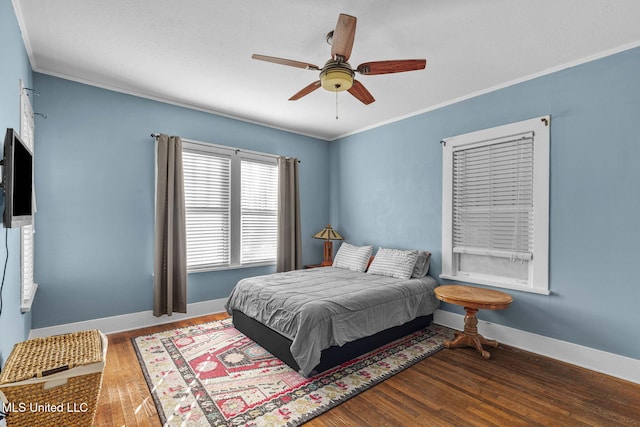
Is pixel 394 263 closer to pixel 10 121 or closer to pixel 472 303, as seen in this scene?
pixel 472 303

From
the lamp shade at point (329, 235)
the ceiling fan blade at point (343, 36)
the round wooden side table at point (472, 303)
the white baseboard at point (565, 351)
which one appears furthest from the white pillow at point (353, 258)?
the ceiling fan blade at point (343, 36)

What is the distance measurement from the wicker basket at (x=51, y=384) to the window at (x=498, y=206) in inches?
138

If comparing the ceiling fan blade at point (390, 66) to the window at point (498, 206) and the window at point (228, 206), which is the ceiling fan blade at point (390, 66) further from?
the window at point (228, 206)

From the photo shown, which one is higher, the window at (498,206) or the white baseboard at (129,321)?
the window at (498,206)

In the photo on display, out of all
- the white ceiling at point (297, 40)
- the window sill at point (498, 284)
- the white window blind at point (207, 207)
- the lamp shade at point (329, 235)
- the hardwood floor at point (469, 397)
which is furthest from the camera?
the lamp shade at point (329, 235)

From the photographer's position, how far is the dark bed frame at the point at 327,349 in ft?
8.68

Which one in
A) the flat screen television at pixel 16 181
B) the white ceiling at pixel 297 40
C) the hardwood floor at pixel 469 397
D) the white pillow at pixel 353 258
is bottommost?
the hardwood floor at pixel 469 397

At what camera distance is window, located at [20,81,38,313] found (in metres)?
2.36

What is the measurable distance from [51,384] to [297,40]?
270 cm

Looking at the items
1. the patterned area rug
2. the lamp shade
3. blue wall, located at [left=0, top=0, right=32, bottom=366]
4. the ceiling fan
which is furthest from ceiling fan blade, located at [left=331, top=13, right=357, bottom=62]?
the lamp shade

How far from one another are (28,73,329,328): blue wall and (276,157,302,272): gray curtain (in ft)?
4.04

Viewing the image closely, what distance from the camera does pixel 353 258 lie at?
440 centimetres

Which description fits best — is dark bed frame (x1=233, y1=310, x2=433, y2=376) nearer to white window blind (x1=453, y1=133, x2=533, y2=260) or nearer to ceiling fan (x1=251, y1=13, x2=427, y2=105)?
white window blind (x1=453, y1=133, x2=533, y2=260)

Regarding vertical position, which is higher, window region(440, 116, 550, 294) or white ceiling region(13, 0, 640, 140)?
white ceiling region(13, 0, 640, 140)
